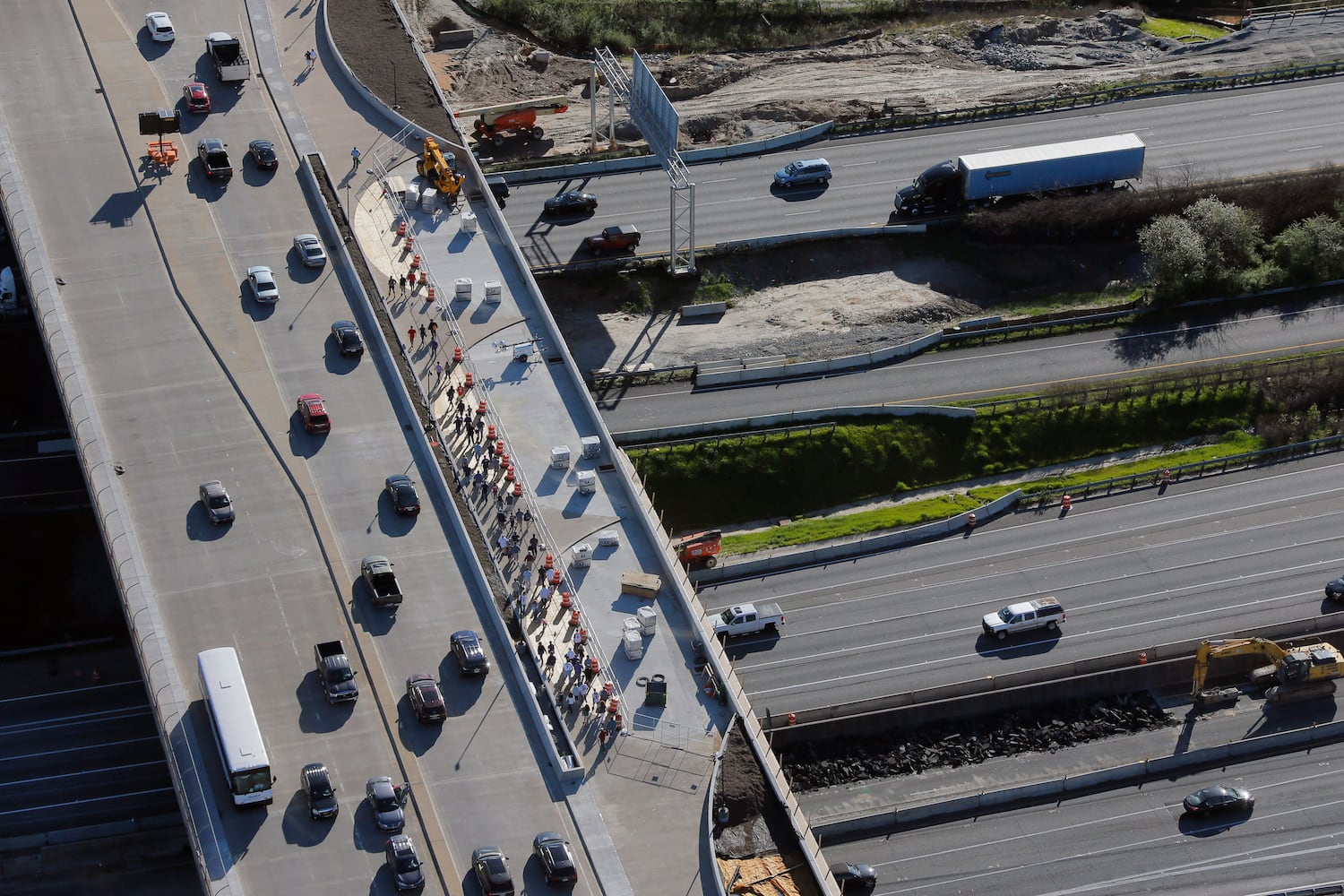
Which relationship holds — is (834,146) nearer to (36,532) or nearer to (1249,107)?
(1249,107)

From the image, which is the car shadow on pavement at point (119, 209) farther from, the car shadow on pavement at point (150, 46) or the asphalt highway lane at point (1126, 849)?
the asphalt highway lane at point (1126, 849)

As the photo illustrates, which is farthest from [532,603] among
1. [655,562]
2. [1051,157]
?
[1051,157]

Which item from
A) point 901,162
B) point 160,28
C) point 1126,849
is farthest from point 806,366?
point 160,28

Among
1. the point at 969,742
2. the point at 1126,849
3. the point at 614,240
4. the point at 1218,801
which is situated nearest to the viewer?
the point at 1126,849

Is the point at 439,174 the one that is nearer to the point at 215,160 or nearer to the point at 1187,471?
the point at 215,160

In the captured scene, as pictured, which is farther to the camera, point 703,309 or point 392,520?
point 703,309

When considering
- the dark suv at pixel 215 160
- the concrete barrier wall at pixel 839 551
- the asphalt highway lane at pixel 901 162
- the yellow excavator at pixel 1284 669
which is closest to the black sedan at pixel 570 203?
the asphalt highway lane at pixel 901 162

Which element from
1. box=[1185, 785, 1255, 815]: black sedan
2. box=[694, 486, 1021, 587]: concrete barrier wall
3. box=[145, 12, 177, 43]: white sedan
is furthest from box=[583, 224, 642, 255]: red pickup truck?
box=[1185, 785, 1255, 815]: black sedan
